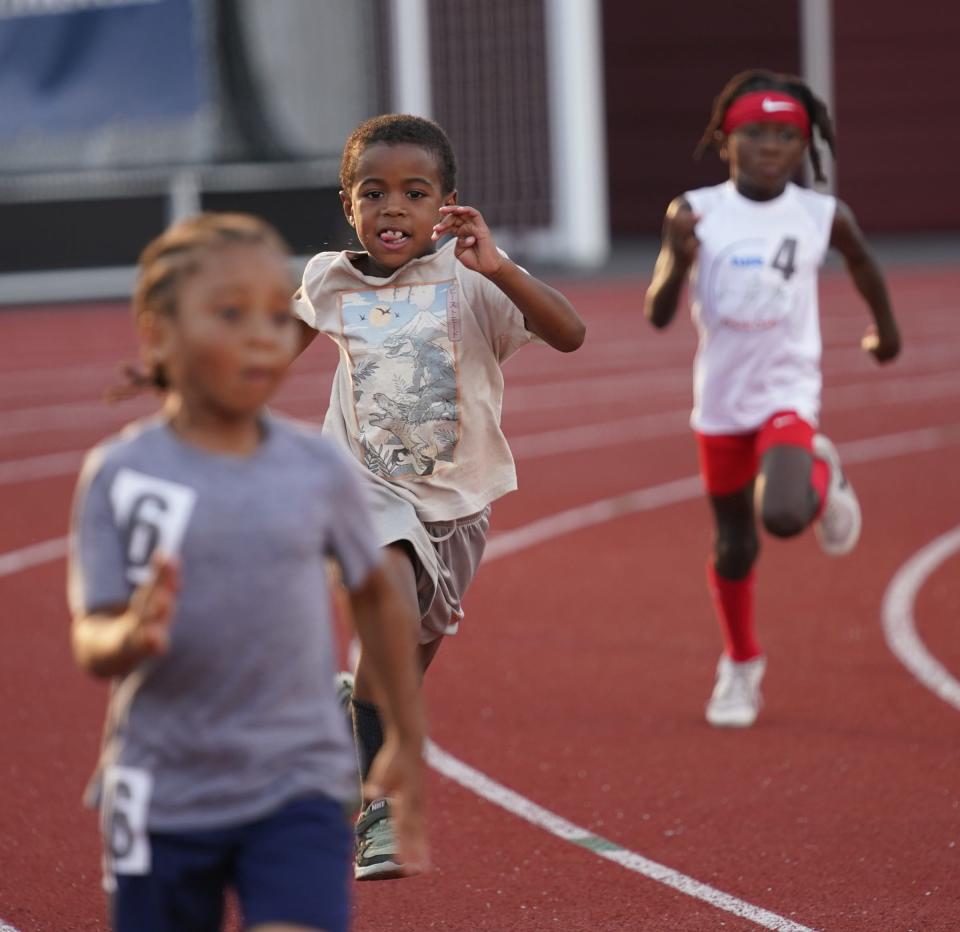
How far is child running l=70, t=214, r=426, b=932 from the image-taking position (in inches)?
108

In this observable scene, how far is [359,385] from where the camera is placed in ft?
14.6

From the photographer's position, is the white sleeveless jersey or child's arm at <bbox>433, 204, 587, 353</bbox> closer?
child's arm at <bbox>433, 204, 587, 353</bbox>

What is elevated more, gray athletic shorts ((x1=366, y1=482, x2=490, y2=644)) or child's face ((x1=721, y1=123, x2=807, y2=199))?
child's face ((x1=721, y1=123, x2=807, y2=199))

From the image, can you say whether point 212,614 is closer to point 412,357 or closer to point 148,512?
point 148,512

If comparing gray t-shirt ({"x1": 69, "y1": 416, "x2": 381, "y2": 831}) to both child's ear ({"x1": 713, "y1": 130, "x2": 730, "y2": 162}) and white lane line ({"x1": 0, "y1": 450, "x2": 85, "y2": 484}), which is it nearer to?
child's ear ({"x1": 713, "y1": 130, "x2": 730, "y2": 162})

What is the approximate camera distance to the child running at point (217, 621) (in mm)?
2732

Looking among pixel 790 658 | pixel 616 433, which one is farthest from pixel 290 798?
pixel 616 433

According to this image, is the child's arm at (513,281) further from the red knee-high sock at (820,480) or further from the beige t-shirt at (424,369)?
the red knee-high sock at (820,480)

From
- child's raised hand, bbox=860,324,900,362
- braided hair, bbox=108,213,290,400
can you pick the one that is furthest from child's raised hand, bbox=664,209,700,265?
braided hair, bbox=108,213,290,400

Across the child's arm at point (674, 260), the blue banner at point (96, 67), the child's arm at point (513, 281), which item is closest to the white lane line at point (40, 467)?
the child's arm at point (674, 260)

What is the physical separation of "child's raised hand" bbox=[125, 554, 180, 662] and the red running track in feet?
6.92

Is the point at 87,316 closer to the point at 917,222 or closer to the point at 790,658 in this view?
the point at 917,222

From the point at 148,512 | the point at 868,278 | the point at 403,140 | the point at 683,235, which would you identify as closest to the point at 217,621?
the point at 148,512

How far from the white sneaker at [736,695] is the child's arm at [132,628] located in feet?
12.6
